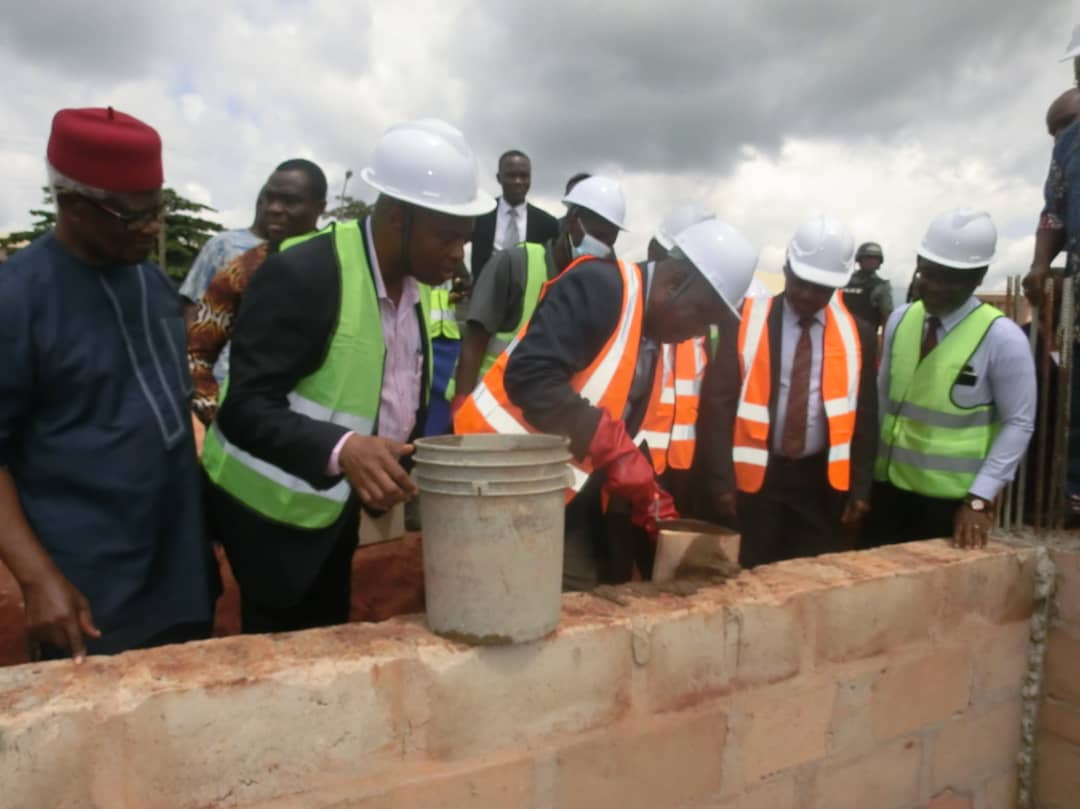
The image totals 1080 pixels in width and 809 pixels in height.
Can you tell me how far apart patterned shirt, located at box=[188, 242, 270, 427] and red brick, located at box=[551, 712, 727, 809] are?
180 centimetres

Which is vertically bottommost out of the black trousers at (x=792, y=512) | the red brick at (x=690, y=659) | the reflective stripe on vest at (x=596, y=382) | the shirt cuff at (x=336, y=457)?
the red brick at (x=690, y=659)

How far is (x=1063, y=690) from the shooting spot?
320 centimetres

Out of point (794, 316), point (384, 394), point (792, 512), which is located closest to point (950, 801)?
point (792, 512)

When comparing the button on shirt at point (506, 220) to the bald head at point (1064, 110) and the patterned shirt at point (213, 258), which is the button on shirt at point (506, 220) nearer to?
the patterned shirt at point (213, 258)

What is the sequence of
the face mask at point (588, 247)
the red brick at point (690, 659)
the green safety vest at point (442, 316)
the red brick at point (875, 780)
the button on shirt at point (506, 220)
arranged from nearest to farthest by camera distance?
the red brick at point (690, 659) < the red brick at point (875, 780) < the face mask at point (588, 247) < the green safety vest at point (442, 316) < the button on shirt at point (506, 220)

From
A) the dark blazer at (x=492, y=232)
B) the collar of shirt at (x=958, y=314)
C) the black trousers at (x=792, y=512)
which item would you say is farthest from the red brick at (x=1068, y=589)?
the dark blazer at (x=492, y=232)

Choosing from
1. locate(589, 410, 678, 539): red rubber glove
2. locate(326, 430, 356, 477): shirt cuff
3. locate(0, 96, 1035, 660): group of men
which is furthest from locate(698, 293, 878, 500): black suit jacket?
locate(326, 430, 356, 477): shirt cuff

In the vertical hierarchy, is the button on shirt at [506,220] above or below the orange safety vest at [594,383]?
above

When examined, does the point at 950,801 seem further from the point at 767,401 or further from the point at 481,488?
the point at 481,488

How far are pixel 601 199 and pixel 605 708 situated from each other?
327 cm

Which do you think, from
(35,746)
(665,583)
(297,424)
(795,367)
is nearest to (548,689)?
(665,583)

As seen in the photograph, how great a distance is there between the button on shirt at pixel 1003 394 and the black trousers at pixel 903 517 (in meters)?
0.21

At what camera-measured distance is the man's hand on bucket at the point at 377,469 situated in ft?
6.09

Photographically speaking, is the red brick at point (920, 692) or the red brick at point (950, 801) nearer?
the red brick at point (920, 692)
